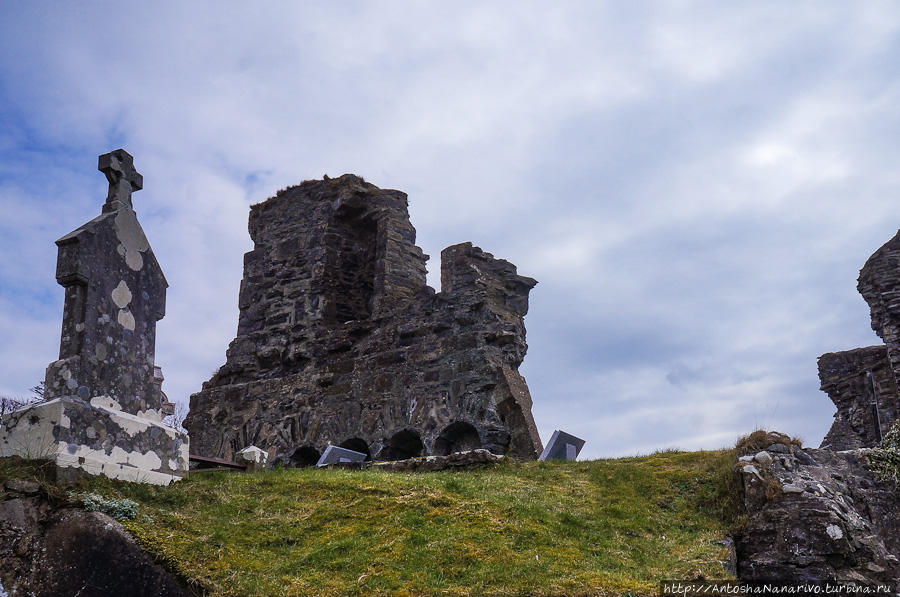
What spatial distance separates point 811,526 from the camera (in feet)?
25.1

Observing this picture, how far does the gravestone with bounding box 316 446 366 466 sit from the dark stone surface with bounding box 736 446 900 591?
20.1 feet

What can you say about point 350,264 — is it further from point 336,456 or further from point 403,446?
point 336,456

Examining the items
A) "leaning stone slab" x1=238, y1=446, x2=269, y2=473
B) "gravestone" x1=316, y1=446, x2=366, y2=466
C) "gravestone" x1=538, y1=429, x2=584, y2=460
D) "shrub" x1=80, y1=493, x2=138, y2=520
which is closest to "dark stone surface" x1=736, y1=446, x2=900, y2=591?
"gravestone" x1=538, y1=429, x2=584, y2=460

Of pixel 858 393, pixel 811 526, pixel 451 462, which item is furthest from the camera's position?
pixel 858 393

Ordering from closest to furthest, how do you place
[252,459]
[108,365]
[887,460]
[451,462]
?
[108,365], [887,460], [252,459], [451,462]

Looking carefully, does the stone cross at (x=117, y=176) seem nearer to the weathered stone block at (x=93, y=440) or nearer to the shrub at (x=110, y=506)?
the weathered stone block at (x=93, y=440)

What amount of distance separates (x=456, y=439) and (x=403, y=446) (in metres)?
1.09

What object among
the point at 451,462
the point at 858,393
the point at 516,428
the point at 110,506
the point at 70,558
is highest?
the point at 858,393

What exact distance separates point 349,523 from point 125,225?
3.75 metres

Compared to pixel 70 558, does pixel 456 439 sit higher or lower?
higher

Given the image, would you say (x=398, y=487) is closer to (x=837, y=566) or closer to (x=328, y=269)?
(x=837, y=566)

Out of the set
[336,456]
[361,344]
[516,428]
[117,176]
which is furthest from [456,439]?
[117,176]

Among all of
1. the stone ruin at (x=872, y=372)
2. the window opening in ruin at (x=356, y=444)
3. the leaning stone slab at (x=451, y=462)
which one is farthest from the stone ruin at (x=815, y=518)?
the stone ruin at (x=872, y=372)

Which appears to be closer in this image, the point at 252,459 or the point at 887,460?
the point at 887,460
